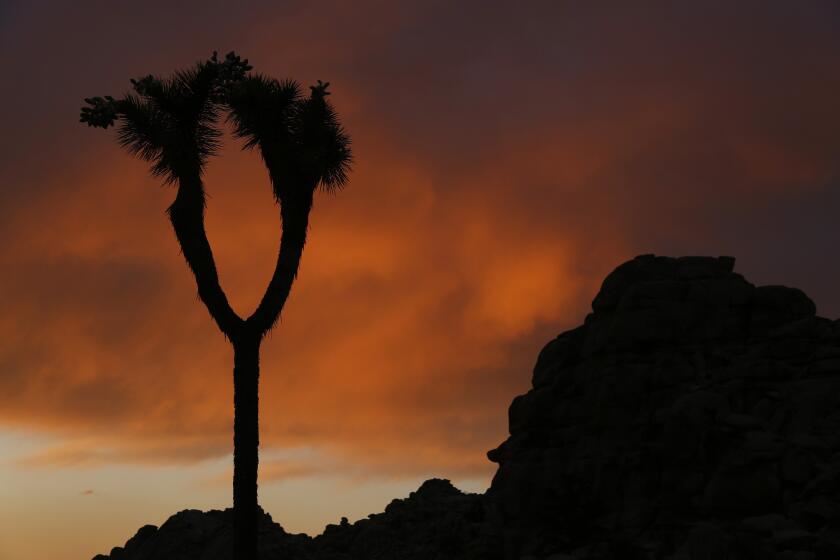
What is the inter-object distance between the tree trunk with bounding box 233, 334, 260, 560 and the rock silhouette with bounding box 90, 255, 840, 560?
8565mm

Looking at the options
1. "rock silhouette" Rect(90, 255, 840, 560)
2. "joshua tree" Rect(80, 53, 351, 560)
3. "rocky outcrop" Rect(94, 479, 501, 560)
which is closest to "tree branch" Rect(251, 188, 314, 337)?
"joshua tree" Rect(80, 53, 351, 560)

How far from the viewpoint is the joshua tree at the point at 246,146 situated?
25.3 metres

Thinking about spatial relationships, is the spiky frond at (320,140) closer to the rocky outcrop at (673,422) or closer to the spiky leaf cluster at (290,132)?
the spiky leaf cluster at (290,132)

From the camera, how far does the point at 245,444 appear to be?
25203 millimetres

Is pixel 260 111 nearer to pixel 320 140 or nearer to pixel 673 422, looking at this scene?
pixel 320 140

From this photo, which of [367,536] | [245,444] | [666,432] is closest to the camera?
[245,444]

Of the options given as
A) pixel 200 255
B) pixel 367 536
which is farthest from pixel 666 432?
pixel 367 536

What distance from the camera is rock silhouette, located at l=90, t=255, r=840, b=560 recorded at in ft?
87.6

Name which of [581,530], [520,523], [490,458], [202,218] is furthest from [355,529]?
[202,218]

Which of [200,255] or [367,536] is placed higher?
[200,255]

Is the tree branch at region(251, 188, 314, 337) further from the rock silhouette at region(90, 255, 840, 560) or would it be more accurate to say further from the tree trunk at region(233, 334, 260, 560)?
the rock silhouette at region(90, 255, 840, 560)

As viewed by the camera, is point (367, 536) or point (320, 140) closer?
point (320, 140)

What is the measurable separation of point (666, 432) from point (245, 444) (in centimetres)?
1126

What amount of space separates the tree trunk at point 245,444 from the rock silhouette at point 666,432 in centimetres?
856
